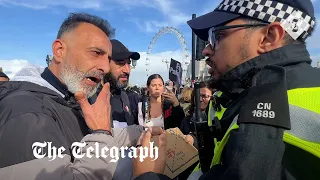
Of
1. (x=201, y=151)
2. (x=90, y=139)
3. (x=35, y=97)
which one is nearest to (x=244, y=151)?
(x=201, y=151)

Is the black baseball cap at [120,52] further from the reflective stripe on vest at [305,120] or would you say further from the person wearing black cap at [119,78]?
the reflective stripe on vest at [305,120]

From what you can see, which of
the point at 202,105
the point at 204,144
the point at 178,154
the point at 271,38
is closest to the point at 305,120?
the point at 271,38

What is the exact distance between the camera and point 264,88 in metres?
1.07

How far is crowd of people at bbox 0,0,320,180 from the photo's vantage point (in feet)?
3.23

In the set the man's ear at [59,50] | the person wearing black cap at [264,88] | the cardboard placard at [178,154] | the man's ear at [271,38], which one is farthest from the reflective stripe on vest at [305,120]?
the man's ear at [59,50]

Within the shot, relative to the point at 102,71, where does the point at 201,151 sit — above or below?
below

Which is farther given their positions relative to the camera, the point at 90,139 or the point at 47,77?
the point at 47,77

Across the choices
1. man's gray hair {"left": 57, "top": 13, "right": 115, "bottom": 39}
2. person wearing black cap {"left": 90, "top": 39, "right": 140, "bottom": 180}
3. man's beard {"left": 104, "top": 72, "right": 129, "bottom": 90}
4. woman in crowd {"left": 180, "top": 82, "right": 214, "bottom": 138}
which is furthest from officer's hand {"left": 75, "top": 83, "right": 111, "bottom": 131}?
woman in crowd {"left": 180, "top": 82, "right": 214, "bottom": 138}

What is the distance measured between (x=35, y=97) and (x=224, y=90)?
1212 mm

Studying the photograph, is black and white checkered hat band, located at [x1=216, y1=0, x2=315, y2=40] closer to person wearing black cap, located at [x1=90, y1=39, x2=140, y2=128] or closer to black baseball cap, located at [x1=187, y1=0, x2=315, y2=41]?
black baseball cap, located at [x1=187, y1=0, x2=315, y2=41]

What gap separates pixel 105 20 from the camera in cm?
262

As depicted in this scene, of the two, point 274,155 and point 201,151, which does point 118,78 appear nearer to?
point 201,151

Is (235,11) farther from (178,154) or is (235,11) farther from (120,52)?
(120,52)

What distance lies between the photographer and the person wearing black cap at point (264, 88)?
0.97m
